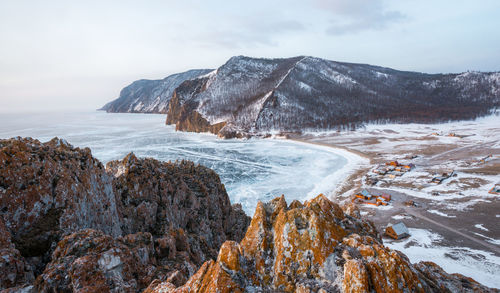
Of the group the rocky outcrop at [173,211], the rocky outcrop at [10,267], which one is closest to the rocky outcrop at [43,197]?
the rocky outcrop at [10,267]

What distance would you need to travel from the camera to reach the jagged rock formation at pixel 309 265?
5.77 m

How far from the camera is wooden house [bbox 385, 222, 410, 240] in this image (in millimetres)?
23830

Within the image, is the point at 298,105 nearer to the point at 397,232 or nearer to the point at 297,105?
the point at 297,105

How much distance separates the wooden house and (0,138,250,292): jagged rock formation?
20.4m

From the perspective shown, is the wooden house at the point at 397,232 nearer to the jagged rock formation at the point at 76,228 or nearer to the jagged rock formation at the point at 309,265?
the jagged rock formation at the point at 309,265

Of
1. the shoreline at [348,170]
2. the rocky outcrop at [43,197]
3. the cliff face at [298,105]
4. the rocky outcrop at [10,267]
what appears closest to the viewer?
the rocky outcrop at [10,267]

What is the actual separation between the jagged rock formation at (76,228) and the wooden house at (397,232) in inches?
804

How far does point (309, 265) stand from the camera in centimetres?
640

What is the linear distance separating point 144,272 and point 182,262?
1697 mm

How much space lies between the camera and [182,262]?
8.86 meters

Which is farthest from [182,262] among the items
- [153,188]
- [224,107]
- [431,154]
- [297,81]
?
[297,81]

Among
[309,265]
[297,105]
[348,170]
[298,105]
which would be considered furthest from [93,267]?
Result: [298,105]

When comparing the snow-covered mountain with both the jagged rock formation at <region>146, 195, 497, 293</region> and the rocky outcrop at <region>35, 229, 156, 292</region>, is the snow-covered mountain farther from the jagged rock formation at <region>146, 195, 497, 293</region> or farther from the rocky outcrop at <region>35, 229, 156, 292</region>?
the rocky outcrop at <region>35, 229, 156, 292</region>

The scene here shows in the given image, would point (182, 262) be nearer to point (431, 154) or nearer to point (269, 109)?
point (431, 154)
